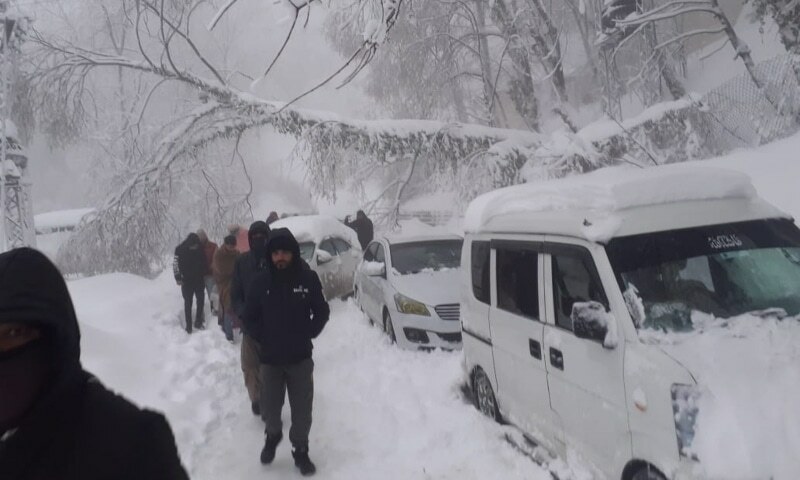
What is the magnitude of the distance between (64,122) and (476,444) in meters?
13.1

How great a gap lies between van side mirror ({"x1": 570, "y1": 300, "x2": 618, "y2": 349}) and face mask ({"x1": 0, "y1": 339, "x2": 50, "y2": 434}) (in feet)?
8.87

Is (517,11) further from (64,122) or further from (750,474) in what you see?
(750,474)

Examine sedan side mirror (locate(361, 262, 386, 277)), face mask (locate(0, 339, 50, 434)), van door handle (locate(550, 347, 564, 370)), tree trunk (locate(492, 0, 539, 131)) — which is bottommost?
van door handle (locate(550, 347, 564, 370))

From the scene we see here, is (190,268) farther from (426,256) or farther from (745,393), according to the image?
(745,393)

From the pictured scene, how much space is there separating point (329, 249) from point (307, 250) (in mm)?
649

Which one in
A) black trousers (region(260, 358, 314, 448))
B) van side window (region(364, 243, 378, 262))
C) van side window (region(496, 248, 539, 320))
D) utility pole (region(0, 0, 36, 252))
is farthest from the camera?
utility pole (region(0, 0, 36, 252))

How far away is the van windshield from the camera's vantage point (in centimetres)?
342

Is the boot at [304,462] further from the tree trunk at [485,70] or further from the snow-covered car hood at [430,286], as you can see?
the tree trunk at [485,70]

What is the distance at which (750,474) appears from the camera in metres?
2.54

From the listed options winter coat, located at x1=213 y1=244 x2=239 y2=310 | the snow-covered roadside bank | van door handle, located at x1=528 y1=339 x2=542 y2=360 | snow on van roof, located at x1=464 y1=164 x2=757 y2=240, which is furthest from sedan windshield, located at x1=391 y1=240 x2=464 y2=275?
snow on van roof, located at x1=464 y1=164 x2=757 y2=240

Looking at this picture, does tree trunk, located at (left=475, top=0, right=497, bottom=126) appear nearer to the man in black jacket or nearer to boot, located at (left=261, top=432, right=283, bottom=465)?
the man in black jacket

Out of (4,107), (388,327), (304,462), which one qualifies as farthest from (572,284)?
(4,107)

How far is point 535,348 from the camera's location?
4.24m

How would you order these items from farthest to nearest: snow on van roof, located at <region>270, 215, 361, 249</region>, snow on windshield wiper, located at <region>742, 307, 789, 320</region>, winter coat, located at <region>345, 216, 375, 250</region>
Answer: winter coat, located at <region>345, 216, 375, 250</region>, snow on van roof, located at <region>270, 215, 361, 249</region>, snow on windshield wiper, located at <region>742, 307, 789, 320</region>
